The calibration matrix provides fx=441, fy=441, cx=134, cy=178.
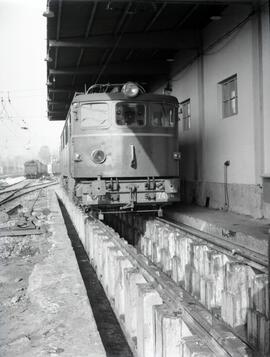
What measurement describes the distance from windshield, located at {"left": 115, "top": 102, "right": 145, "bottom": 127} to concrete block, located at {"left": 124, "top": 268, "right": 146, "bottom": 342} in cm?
608

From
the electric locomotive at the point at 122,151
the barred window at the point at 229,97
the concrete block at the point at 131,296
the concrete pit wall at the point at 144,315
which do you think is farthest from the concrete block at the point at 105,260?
the barred window at the point at 229,97

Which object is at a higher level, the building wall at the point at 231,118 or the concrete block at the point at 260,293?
the building wall at the point at 231,118

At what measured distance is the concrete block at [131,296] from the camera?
4262mm

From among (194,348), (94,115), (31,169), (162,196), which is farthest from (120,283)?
(31,169)

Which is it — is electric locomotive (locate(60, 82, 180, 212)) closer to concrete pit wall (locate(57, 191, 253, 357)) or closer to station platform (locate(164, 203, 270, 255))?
station platform (locate(164, 203, 270, 255))

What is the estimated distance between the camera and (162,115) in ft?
34.6

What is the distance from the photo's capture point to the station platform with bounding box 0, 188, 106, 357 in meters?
3.82

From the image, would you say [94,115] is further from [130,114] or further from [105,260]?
[105,260]

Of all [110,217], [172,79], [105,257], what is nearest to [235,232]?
[105,257]

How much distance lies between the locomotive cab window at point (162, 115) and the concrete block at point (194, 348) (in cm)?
773

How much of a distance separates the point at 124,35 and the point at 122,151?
548 cm

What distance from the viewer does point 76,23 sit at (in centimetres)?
1277

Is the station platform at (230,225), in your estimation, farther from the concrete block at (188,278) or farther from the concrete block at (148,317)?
the concrete block at (148,317)

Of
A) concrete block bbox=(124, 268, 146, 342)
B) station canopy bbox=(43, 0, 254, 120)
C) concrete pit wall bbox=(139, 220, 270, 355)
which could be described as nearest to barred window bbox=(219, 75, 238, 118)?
station canopy bbox=(43, 0, 254, 120)
